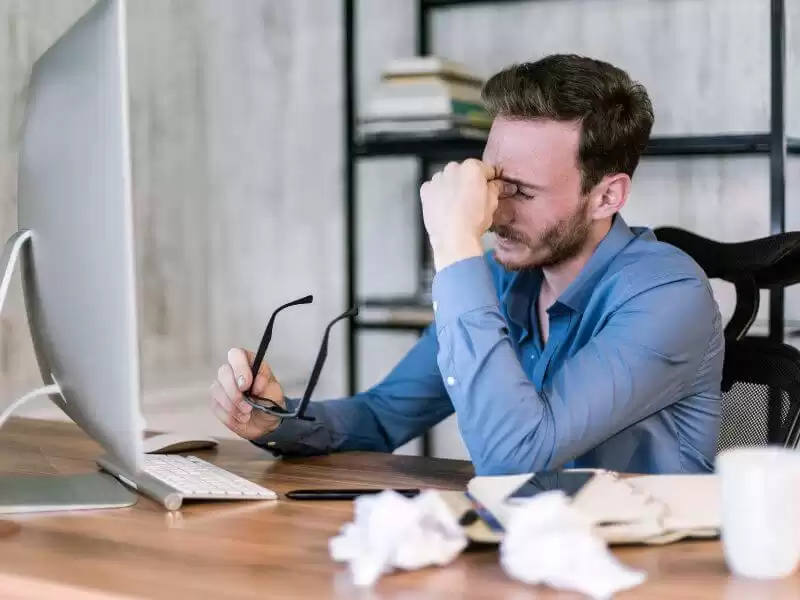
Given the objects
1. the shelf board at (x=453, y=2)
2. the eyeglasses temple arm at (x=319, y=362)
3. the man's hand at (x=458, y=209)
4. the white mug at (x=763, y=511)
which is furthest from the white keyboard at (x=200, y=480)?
the shelf board at (x=453, y=2)

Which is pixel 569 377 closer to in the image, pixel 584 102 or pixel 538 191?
pixel 538 191

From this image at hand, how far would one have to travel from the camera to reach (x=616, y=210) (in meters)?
1.81

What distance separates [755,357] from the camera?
68.0 inches

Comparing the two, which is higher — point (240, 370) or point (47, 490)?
point (240, 370)

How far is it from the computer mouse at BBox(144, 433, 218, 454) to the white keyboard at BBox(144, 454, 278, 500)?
0.07m

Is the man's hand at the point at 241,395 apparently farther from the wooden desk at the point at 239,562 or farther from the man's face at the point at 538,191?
the man's face at the point at 538,191

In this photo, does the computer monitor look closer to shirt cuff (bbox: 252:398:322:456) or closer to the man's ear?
shirt cuff (bbox: 252:398:322:456)

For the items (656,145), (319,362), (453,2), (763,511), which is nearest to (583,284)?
(319,362)

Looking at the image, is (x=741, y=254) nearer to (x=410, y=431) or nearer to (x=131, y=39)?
(x=410, y=431)

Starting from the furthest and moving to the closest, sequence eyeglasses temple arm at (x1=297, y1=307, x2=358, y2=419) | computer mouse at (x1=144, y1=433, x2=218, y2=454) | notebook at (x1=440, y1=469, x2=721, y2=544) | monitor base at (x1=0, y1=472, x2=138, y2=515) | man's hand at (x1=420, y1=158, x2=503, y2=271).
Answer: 1. computer mouse at (x1=144, y1=433, x2=218, y2=454)
2. man's hand at (x1=420, y1=158, x2=503, y2=271)
3. eyeglasses temple arm at (x1=297, y1=307, x2=358, y2=419)
4. monitor base at (x1=0, y1=472, x2=138, y2=515)
5. notebook at (x1=440, y1=469, x2=721, y2=544)

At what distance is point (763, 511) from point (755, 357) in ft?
2.86

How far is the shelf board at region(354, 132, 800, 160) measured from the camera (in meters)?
2.58

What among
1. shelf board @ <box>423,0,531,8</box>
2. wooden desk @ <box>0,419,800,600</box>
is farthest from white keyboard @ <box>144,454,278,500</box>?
shelf board @ <box>423,0,531,8</box>

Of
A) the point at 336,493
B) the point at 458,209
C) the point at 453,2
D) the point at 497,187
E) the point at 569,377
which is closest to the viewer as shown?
the point at 336,493
